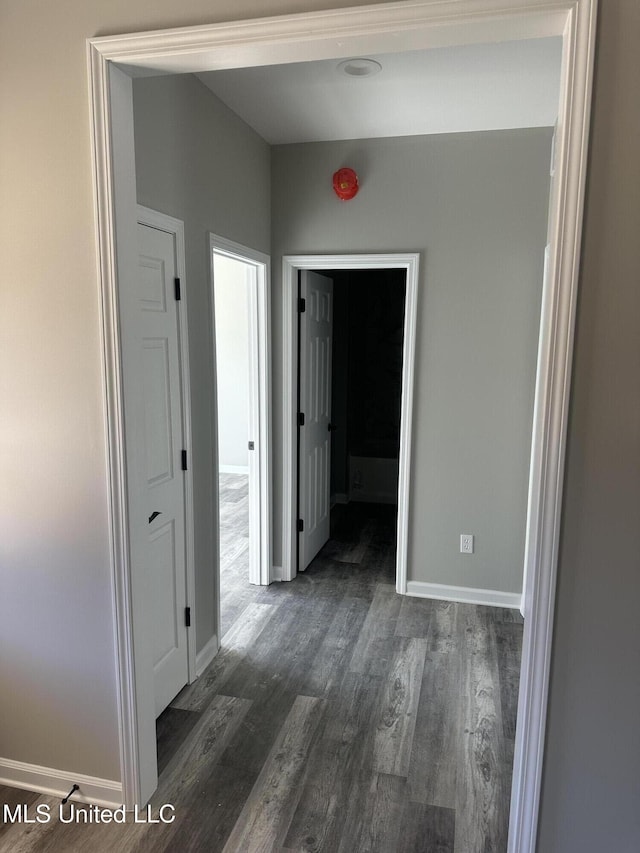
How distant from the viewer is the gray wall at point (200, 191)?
241 cm

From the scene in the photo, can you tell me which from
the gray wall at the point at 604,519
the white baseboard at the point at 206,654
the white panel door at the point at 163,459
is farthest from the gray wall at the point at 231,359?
the gray wall at the point at 604,519

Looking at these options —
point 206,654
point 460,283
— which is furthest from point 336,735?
point 460,283

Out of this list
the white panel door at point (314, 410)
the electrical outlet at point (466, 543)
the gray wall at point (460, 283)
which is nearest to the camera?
the gray wall at point (460, 283)

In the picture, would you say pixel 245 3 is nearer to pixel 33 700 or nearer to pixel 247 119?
pixel 247 119

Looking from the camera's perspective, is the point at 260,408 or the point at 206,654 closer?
the point at 206,654

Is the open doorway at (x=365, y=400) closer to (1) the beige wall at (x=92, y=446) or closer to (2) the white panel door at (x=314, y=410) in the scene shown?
(2) the white panel door at (x=314, y=410)

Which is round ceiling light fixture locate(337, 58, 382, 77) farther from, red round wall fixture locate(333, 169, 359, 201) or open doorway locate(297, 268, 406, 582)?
open doorway locate(297, 268, 406, 582)

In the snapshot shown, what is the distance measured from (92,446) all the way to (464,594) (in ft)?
8.80

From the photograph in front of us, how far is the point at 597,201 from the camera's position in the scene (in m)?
1.47

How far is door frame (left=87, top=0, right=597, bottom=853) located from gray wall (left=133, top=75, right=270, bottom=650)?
54 cm

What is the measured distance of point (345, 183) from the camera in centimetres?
351

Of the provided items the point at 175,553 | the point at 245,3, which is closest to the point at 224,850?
the point at 175,553

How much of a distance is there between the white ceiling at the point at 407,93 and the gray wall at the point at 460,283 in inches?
6.6

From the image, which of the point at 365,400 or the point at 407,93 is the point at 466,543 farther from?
the point at 407,93
